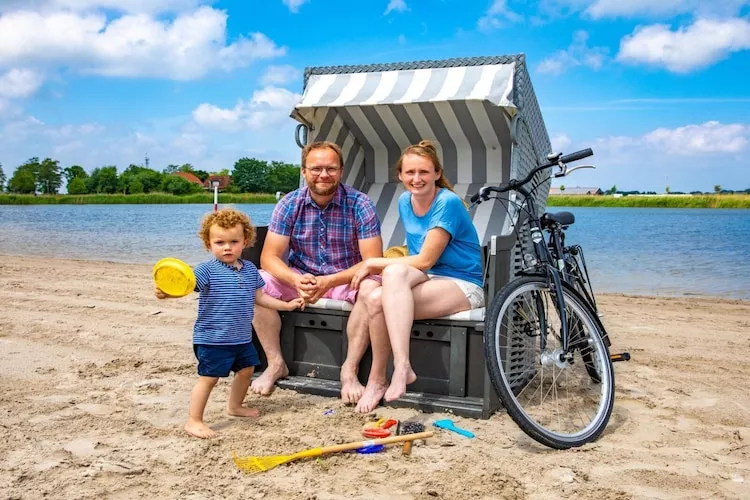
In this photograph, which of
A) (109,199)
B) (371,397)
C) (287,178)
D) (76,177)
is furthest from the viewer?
(76,177)

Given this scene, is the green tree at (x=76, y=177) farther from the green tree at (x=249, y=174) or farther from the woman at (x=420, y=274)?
the woman at (x=420, y=274)

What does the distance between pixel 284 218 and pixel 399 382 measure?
1153 mm

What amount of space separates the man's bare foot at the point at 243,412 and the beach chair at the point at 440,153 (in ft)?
1.42

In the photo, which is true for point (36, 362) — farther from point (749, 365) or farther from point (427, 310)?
point (749, 365)

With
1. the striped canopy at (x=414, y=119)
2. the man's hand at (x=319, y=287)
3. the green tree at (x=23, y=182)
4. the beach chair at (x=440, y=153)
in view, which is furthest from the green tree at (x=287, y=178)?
the green tree at (x=23, y=182)

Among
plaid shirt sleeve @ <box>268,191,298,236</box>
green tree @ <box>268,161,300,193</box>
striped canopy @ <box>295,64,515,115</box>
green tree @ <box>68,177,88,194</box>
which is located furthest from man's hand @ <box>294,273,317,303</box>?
green tree @ <box>68,177,88,194</box>

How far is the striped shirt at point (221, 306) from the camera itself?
300cm

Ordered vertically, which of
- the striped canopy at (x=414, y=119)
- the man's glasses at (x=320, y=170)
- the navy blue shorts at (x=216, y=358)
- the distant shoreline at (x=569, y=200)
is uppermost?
the distant shoreline at (x=569, y=200)

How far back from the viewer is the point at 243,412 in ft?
10.6

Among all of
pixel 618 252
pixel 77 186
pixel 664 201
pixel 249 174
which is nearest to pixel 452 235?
pixel 618 252

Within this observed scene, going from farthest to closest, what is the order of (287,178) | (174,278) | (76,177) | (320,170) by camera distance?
(76,177) → (287,178) → (320,170) → (174,278)

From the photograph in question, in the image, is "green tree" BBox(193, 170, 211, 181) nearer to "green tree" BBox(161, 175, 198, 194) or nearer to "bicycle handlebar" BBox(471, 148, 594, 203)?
"green tree" BBox(161, 175, 198, 194)

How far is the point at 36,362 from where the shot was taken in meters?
4.20

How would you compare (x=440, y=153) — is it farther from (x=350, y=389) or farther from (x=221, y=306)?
(x=221, y=306)
